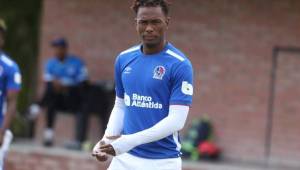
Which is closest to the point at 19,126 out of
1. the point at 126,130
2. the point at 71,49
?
the point at 71,49

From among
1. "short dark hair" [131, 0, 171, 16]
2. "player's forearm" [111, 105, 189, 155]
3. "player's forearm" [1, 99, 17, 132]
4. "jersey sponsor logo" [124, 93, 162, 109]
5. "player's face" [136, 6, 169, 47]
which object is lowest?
"player's forearm" [1, 99, 17, 132]

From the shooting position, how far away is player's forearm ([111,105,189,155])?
5414mm

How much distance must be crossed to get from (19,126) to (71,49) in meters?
1.61

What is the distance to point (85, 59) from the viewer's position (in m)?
13.2

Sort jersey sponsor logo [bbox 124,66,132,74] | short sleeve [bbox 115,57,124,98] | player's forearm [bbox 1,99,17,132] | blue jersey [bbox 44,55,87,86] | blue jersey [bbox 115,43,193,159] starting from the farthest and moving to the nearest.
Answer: blue jersey [bbox 44,55,87,86] < player's forearm [bbox 1,99,17,132] < short sleeve [bbox 115,57,124,98] < jersey sponsor logo [bbox 124,66,132,74] < blue jersey [bbox 115,43,193,159]

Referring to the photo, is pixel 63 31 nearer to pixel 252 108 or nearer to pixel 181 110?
pixel 252 108

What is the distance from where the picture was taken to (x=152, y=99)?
5508mm

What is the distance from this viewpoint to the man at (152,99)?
5.43 metres

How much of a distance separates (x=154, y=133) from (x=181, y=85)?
0.34 meters

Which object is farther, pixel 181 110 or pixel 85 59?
pixel 85 59

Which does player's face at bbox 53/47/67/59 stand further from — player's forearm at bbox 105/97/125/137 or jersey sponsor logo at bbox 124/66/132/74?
jersey sponsor logo at bbox 124/66/132/74

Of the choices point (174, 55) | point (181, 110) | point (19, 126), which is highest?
point (174, 55)

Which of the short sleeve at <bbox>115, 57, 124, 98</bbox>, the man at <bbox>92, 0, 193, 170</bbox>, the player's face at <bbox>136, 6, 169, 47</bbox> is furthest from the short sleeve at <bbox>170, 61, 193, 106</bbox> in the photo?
the short sleeve at <bbox>115, 57, 124, 98</bbox>

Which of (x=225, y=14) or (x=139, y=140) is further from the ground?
(x=225, y=14)
